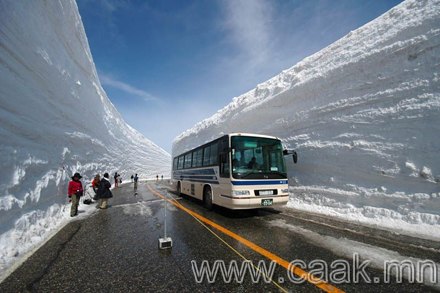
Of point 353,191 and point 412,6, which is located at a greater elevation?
point 412,6

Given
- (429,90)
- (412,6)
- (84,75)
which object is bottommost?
(429,90)

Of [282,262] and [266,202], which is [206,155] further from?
[282,262]

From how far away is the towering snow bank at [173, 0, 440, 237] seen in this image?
6.55 meters

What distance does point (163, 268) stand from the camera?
3.58 metres

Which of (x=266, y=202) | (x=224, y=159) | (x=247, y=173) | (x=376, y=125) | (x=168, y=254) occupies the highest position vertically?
(x=376, y=125)

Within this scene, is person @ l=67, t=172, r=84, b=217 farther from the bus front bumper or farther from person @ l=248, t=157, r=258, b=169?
person @ l=248, t=157, r=258, b=169

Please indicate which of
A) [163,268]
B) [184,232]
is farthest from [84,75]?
[163,268]

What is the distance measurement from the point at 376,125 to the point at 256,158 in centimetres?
531

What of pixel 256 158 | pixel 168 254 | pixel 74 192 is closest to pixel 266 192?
pixel 256 158

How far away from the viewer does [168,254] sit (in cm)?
418

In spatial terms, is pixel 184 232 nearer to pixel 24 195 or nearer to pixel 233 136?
pixel 233 136

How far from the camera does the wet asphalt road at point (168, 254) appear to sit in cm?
303

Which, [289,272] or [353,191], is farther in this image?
[353,191]

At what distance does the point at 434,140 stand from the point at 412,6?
25.5ft
